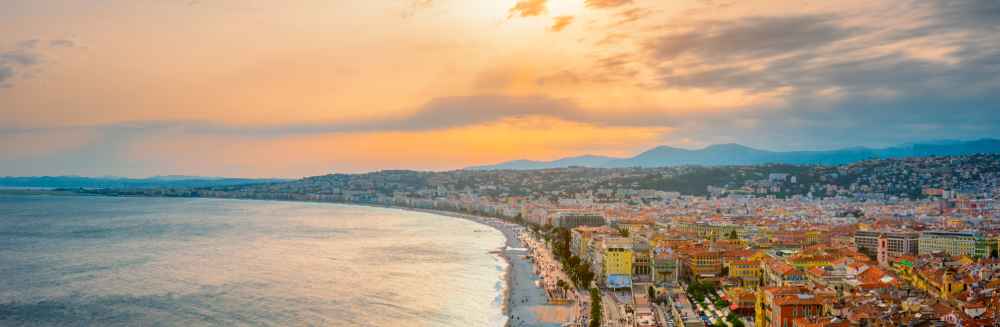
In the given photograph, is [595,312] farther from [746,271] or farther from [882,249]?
[882,249]

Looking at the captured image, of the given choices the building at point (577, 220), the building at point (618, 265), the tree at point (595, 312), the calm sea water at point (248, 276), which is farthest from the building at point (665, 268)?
the building at point (577, 220)

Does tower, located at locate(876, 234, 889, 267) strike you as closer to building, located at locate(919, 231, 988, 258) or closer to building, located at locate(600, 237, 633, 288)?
building, located at locate(919, 231, 988, 258)

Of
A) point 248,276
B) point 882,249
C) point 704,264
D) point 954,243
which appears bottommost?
point 248,276

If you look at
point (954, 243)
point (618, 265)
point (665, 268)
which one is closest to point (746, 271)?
point (665, 268)

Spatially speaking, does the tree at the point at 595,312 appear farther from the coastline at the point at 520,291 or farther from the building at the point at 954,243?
the building at the point at 954,243

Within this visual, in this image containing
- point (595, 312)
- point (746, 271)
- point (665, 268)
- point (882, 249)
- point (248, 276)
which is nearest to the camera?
point (595, 312)

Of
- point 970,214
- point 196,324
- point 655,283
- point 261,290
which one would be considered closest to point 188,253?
point 261,290
